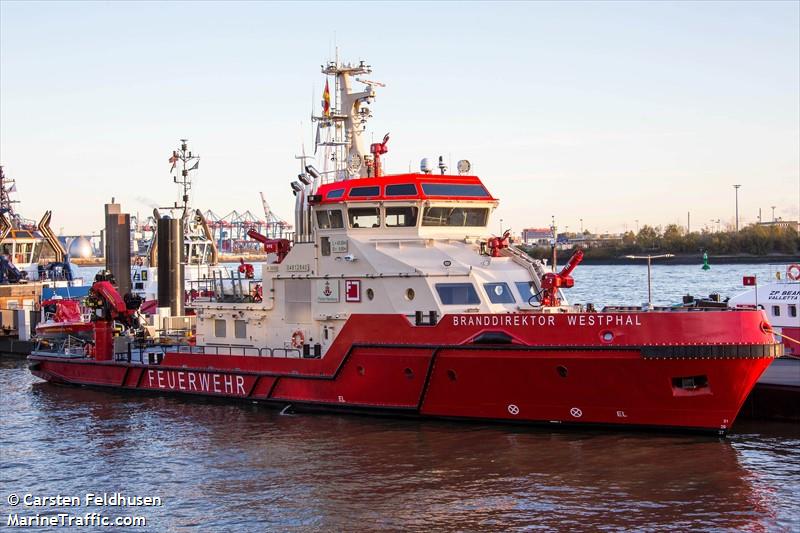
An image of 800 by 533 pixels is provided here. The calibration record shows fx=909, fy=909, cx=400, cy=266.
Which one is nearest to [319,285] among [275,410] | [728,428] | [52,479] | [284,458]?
[275,410]

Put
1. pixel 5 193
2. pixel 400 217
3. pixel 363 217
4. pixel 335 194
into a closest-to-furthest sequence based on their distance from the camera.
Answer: pixel 400 217, pixel 363 217, pixel 335 194, pixel 5 193

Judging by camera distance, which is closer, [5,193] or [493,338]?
[493,338]

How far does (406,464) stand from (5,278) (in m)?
34.7

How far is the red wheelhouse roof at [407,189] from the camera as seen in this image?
2027 centimetres

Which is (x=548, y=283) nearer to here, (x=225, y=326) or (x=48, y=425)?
(x=225, y=326)

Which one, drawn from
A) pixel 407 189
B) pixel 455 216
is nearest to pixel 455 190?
pixel 455 216

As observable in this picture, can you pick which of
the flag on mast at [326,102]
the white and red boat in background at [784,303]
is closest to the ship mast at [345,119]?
the flag on mast at [326,102]

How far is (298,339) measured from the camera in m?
21.2

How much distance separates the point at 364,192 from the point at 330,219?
1.12m

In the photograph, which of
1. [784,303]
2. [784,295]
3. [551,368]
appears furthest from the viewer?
[784,295]

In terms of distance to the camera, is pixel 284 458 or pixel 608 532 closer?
pixel 608 532

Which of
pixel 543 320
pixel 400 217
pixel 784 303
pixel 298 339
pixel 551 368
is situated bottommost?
pixel 551 368

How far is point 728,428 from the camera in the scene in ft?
56.7

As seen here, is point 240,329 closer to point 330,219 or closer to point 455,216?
point 330,219
